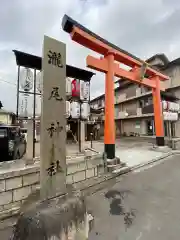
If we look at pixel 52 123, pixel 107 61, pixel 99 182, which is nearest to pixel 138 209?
pixel 99 182

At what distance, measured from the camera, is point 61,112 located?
Answer: 9.45 feet

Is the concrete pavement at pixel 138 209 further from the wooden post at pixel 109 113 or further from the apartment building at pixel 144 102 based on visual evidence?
the apartment building at pixel 144 102

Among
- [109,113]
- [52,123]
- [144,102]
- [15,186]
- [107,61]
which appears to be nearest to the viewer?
[52,123]

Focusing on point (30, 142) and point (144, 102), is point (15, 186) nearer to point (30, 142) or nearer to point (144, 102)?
point (30, 142)

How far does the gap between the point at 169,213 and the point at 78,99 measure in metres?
4.92

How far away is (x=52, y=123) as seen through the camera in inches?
108

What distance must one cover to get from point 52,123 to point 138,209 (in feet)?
10.3

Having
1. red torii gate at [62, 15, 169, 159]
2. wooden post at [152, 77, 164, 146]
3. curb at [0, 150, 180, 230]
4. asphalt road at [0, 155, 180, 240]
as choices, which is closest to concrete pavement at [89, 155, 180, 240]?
asphalt road at [0, 155, 180, 240]

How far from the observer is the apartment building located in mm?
18062

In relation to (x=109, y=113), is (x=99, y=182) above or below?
below

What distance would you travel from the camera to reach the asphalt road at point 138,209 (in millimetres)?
2953

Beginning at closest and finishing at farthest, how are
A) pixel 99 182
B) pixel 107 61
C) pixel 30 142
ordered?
pixel 30 142 < pixel 99 182 < pixel 107 61

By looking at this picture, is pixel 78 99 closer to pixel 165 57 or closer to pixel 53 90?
pixel 53 90

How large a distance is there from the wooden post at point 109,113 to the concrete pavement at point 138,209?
1.44 m
